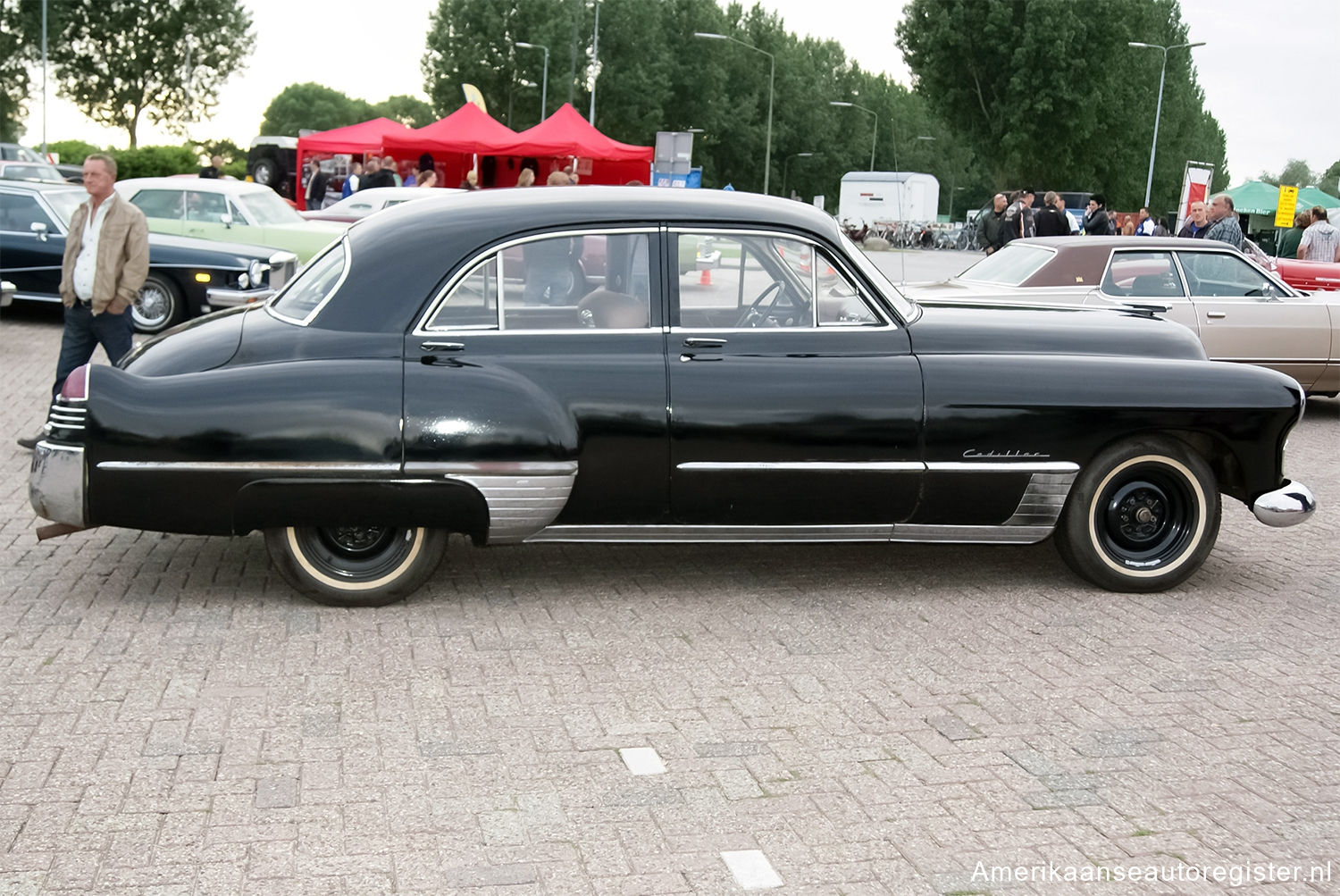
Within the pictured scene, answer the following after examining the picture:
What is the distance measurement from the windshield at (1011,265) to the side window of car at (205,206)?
837 centimetres

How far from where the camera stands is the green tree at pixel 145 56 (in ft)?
190

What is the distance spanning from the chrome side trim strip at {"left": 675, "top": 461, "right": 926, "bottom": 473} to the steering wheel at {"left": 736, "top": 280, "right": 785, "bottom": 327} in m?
0.60

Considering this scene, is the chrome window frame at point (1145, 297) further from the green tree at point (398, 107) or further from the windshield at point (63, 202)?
the green tree at point (398, 107)

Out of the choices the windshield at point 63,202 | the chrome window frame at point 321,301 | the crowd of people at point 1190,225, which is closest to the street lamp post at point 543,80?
the crowd of people at point 1190,225

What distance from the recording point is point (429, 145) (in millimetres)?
27281

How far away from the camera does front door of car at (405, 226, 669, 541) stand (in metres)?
5.36

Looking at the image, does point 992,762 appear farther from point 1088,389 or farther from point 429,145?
point 429,145

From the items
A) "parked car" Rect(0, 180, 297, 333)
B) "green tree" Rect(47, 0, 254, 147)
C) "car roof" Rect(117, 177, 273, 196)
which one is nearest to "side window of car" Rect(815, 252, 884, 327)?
"parked car" Rect(0, 180, 297, 333)

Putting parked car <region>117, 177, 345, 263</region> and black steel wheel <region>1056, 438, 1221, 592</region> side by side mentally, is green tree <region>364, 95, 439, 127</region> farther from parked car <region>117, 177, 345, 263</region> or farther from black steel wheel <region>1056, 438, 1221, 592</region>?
black steel wheel <region>1056, 438, 1221, 592</region>

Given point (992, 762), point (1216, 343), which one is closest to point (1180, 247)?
point (1216, 343)

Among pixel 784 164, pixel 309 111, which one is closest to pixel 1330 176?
pixel 784 164

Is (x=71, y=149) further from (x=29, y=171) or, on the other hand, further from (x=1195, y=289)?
(x=1195, y=289)

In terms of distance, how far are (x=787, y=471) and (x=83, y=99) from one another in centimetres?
6032

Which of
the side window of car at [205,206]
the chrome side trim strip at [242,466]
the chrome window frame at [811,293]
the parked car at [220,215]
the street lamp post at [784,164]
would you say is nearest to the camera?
the chrome side trim strip at [242,466]
